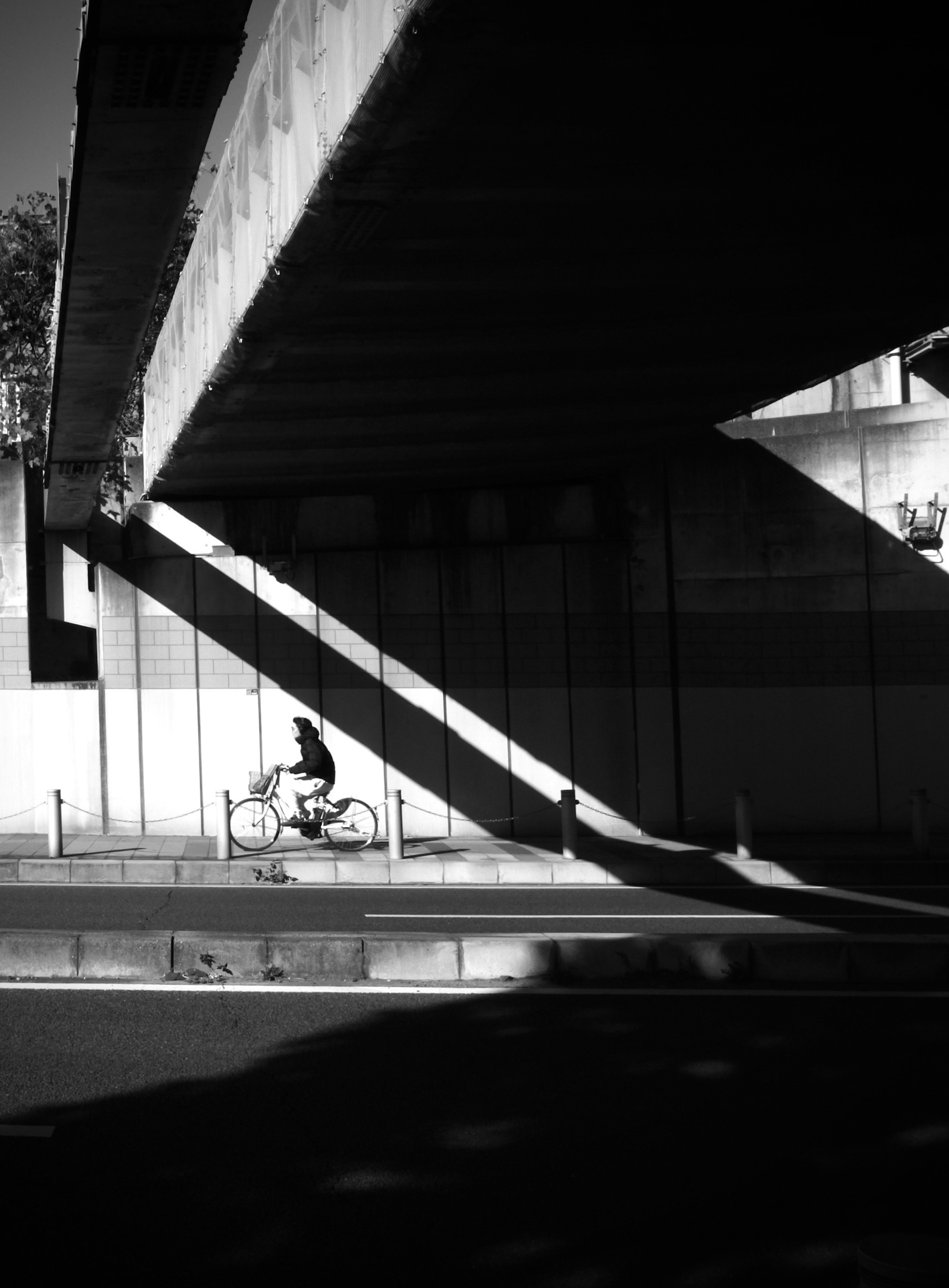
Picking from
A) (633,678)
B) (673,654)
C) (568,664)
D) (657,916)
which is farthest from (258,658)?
(657,916)

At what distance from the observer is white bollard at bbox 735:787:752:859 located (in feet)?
50.5

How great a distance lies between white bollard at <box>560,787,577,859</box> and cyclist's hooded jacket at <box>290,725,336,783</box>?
3190 millimetres

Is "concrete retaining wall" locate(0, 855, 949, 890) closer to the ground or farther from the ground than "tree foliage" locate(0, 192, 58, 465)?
closer to the ground

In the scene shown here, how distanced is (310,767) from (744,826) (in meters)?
5.66

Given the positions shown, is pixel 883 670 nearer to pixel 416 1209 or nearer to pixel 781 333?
pixel 781 333

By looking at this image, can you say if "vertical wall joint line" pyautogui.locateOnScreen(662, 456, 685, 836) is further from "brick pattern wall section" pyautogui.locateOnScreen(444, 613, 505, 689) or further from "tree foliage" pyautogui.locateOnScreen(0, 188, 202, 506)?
"tree foliage" pyautogui.locateOnScreen(0, 188, 202, 506)

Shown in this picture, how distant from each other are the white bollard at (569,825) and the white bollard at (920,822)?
4169 millimetres

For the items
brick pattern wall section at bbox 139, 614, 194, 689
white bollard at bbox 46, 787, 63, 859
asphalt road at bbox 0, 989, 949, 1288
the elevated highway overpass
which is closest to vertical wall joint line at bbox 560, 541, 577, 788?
the elevated highway overpass

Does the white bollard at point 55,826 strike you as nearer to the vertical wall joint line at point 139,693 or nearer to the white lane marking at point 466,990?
the vertical wall joint line at point 139,693

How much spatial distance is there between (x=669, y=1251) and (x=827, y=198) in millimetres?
6048

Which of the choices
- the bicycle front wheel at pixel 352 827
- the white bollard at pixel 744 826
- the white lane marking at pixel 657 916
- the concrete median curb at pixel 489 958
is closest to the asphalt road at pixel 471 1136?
the concrete median curb at pixel 489 958

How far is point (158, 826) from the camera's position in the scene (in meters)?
18.1

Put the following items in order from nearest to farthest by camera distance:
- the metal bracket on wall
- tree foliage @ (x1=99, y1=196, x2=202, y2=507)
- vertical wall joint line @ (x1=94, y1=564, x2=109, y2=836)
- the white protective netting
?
the white protective netting < the metal bracket on wall < vertical wall joint line @ (x1=94, y1=564, x2=109, y2=836) < tree foliage @ (x1=99, y1=196, x2=202, y2=507)

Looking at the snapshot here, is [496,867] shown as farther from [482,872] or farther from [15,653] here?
[15,653]
